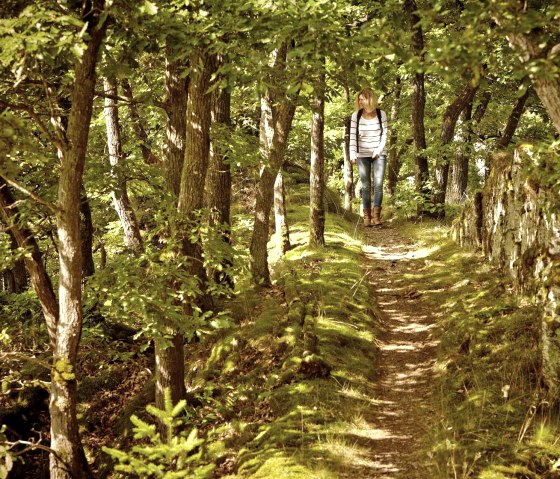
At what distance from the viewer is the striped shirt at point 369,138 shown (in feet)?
29.0

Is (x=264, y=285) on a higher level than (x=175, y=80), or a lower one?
lower

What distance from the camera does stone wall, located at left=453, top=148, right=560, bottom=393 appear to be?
6215 mm

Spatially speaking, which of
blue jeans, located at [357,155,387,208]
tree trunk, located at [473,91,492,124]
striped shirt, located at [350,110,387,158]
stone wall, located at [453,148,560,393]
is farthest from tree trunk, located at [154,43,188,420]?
tree trunk, located at [473,91,492,124]

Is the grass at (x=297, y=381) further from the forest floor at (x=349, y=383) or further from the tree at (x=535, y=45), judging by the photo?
the tree at (x=535, y=45)

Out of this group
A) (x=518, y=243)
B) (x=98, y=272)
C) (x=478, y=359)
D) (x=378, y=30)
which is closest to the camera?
(x=378, y=30)

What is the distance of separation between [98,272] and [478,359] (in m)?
5.53

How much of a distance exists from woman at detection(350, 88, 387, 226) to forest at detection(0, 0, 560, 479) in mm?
1292

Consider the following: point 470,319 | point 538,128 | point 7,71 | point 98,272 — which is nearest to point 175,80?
point 7,71

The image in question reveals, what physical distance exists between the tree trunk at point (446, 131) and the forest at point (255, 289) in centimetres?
374

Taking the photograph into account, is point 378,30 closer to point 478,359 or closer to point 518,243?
point 478,359

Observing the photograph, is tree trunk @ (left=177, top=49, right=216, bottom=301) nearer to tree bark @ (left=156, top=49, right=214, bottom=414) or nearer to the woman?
tree bark @ (left=156, top=49, right=214, bottom=414)

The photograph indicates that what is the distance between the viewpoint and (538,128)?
2073cm

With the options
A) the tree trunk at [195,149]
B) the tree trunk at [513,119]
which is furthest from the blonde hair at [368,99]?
the tree trunk at [513,119]

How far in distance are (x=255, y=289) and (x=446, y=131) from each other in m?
8.85
